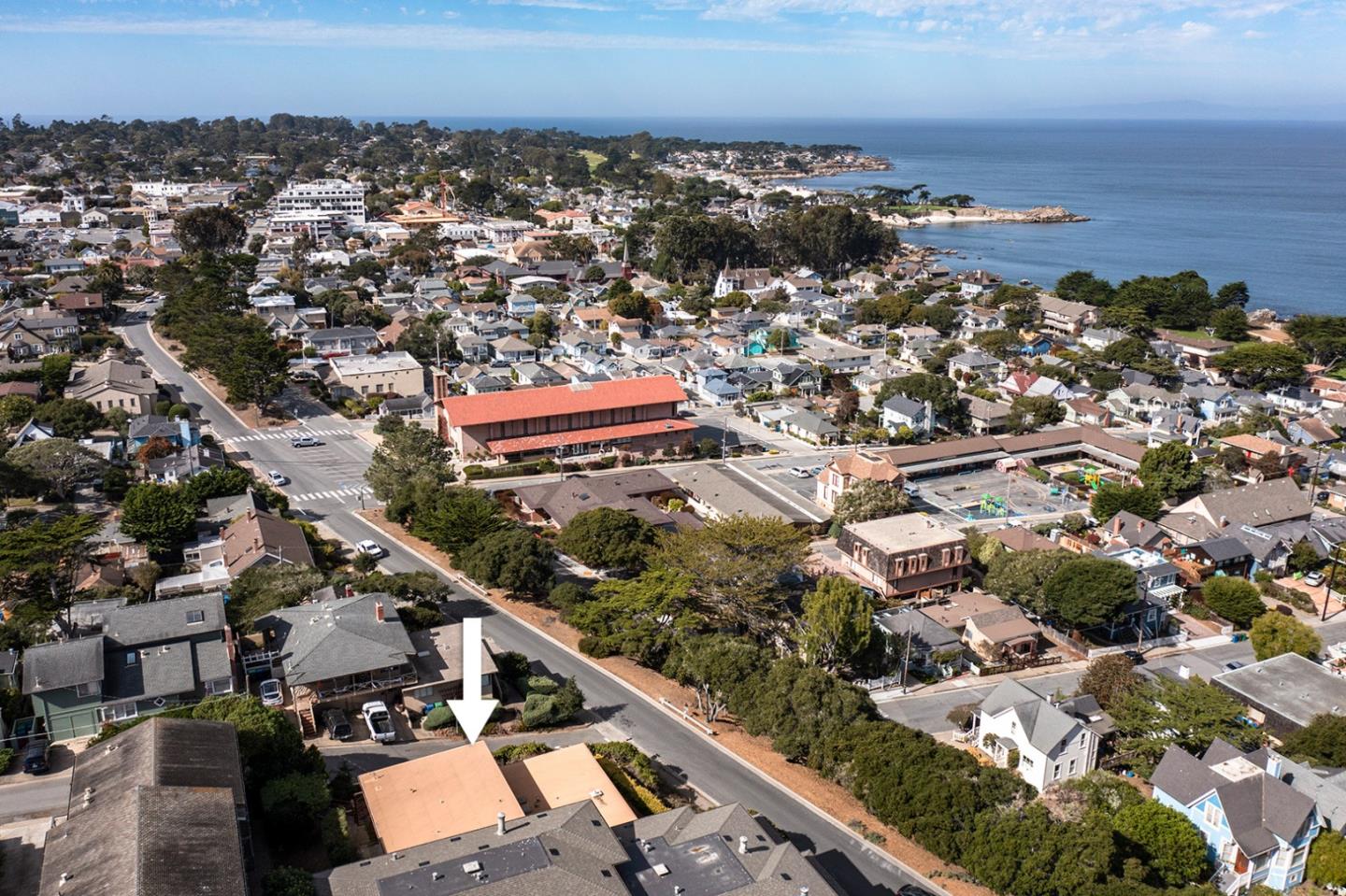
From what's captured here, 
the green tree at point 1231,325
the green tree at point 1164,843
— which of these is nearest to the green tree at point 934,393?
the green tree at point 1231,325

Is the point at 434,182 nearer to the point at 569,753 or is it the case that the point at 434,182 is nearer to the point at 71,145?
the point at 71,145

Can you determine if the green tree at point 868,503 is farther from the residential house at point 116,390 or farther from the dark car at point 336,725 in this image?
the residential house at point 116,390

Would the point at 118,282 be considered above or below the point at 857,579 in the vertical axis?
above

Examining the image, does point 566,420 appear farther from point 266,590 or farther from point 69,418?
point 69,418

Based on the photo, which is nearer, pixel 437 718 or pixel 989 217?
pixel 437 718

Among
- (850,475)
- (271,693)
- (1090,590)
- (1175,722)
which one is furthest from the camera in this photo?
(850,475)

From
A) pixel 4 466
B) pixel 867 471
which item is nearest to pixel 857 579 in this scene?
pixel 867 471

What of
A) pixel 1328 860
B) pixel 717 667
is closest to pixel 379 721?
pixel 717 667
